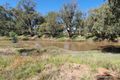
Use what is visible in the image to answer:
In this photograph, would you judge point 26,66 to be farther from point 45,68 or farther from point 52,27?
point 52,27

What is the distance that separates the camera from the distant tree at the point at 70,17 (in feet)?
241

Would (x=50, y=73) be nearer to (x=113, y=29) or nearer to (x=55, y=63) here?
(x=55, y=63)

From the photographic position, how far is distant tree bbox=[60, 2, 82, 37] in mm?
73375

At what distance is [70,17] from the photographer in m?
74.2

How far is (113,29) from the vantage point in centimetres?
2888

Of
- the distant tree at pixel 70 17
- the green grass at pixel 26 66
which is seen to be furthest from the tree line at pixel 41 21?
the green grass at pixel 26 66

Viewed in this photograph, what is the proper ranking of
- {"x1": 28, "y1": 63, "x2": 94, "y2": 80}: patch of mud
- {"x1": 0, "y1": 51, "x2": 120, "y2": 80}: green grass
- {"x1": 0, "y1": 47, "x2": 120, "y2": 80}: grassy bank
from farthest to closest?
{"x1": 0, "y1": 51, "x2": 120, "y2": 80}: green grass, {"x1": 0, "y1": 47, "x2": 120, "y2": 80}: grassy bank, {"x1": 28, "y1": 63, "x2": 94, "y2": 80}: patch of mud

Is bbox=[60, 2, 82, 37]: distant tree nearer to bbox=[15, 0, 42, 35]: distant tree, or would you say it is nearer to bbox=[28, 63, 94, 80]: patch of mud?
bbox=[15, 0, 42, 35]: distant tree

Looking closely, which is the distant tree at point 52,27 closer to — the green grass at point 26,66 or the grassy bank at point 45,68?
the green grass at point 26,66

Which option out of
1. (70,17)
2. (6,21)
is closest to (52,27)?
(70,17)

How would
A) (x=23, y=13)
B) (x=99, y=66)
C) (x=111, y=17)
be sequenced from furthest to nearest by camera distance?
(x=23, y=13) < (x=111, y=17) < (x=99, y=66)

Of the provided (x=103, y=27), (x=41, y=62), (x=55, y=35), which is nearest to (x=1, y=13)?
(x=55, y=35)

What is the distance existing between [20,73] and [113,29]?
753 inches

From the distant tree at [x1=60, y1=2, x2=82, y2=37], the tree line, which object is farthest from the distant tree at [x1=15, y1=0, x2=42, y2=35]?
the distant tree at [x1=60, y1=2, x2=82, y2=37]
